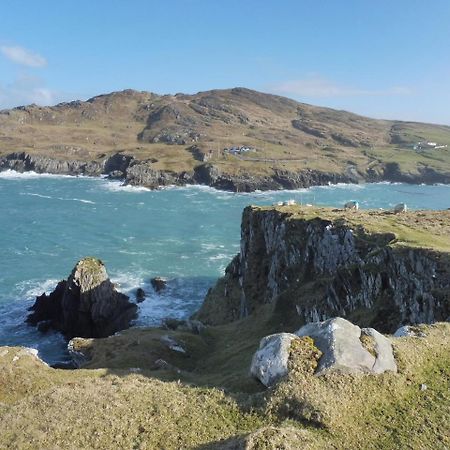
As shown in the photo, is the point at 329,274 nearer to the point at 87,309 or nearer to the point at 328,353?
the point at 328,353

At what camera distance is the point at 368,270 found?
43.7m

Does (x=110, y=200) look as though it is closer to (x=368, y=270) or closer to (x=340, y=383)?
(x=368, y=270)

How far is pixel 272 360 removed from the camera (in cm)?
2284

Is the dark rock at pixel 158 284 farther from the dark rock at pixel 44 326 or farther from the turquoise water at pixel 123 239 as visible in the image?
the dark rock at pixel 44 326

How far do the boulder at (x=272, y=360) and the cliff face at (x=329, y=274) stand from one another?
54.0 feet

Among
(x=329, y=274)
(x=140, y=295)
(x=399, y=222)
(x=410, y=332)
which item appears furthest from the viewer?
(x=140, y=295)

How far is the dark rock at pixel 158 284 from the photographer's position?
85.5m

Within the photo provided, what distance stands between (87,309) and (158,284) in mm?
16306

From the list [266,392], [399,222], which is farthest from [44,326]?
[266,392]

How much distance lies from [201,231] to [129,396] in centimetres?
10772

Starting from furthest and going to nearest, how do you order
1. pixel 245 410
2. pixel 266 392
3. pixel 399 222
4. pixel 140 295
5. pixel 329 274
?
1. pixel 140 295
2. pixel 399 222
3. pixel 329 274
4. pixel 266 392
5. pixel 245 410

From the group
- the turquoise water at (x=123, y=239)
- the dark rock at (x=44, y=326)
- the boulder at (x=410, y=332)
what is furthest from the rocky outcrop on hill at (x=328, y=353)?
the dark rock at (x=44, y=326)

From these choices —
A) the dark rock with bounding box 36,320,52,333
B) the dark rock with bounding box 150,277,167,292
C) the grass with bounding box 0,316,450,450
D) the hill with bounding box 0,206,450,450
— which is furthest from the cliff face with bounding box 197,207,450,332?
the dark rock with bounding box 36,320,52,333

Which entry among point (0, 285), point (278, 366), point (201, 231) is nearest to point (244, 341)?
point (278, 366)
